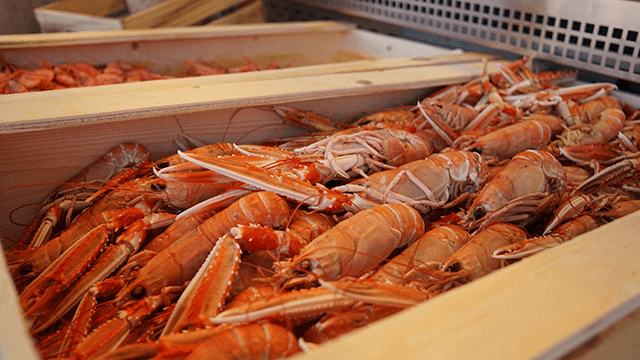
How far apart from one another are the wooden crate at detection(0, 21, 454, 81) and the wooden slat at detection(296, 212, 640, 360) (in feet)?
7.36

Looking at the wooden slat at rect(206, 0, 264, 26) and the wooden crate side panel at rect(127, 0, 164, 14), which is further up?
the wooden crate side panel at rect(127, 0, 164, 14)

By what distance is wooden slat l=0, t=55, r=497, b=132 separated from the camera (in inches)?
58.6

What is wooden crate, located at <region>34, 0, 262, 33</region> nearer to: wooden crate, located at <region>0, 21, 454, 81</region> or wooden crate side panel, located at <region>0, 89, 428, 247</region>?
wooden crate, located at <region>0, 21, 454, 81</region>

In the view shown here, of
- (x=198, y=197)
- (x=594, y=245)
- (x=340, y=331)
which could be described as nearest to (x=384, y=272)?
(x=340, y=331)

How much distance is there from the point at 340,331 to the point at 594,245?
611 millimetres

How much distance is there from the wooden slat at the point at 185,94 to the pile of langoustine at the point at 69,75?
117 centimetres

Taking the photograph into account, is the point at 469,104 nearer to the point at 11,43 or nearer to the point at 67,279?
the point at 67,279

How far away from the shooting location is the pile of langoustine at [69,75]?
266 centimetres

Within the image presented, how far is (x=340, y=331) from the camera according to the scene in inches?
42.4

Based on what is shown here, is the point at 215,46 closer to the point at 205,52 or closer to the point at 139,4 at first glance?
the point at 205,52

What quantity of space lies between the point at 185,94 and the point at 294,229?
71cm

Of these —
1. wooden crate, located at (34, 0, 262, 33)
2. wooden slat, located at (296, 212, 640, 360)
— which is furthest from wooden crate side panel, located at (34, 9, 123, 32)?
wooden slat, located at (296, 212, 640, 360)

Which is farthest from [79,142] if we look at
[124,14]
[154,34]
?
[124,14]

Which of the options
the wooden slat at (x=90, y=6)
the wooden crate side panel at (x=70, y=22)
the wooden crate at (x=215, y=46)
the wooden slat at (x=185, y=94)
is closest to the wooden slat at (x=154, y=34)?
the wooden crate at (x=215, y=46)
